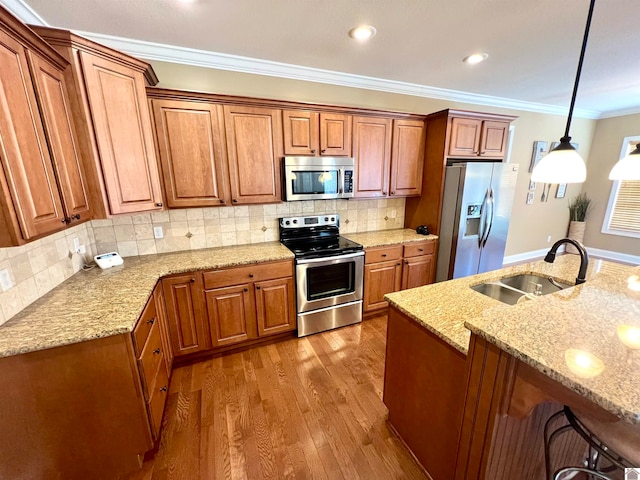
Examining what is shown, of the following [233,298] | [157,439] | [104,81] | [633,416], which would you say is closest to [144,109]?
[104,81]

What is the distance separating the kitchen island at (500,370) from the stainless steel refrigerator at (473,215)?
1365mm

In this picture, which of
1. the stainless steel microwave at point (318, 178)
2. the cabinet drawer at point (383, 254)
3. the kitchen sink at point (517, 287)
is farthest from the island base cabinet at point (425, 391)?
the stainless steel microwave at point (318, 178)

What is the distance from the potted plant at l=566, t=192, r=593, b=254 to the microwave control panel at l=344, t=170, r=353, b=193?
5.13 meters

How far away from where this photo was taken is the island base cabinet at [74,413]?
1221 millimetres

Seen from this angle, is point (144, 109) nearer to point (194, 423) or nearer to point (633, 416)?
point (194, 423)

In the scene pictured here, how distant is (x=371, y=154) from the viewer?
2920 mm

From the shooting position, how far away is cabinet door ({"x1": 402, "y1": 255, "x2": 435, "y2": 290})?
3.10 metres

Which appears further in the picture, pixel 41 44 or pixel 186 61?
pixel 186 61

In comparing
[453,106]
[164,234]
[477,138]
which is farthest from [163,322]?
[453,106]

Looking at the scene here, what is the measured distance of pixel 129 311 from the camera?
1.44 metres

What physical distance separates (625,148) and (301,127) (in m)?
5.95

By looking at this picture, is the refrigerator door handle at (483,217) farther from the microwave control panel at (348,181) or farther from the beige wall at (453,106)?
the microwave control panel at (348,181)

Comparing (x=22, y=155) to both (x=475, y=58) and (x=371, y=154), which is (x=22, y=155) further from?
(x=475, y=58)

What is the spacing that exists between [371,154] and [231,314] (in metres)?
2.18
